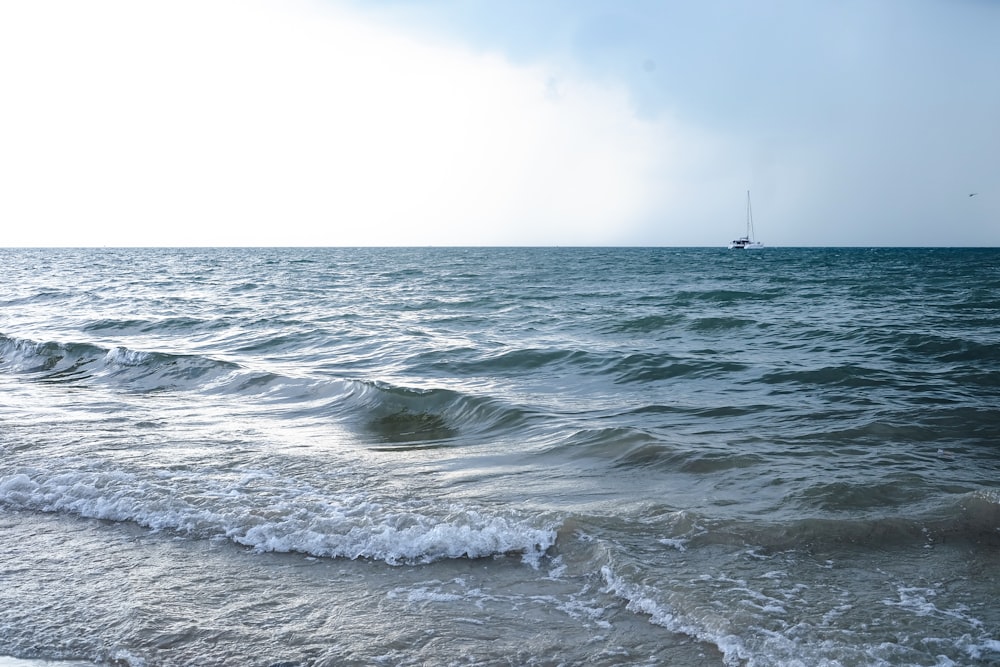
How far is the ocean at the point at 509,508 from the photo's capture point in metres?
3.54

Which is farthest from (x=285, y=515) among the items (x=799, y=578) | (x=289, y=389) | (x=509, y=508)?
(x=289, y=389)

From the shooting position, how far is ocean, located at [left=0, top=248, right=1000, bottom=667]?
3.54 m

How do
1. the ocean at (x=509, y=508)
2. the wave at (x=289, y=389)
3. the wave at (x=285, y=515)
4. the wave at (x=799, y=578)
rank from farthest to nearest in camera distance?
the wave at (x=289, y=389) → the wave at (x=285, y=515) → the ocean at (x=509, y=508) → the wave at (x=799, y=578)

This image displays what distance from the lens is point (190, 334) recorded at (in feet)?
58.0

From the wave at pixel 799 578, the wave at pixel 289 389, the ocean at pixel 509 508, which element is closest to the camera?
the wave at pixel 799 578

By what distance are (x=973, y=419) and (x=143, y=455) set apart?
29.6 feet

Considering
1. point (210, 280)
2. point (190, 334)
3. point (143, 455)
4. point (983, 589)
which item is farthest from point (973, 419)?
point (210, 280)

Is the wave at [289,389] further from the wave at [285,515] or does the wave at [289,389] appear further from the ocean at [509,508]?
the wave at [285,515]

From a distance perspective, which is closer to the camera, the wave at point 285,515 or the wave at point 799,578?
the wave at point 799,578

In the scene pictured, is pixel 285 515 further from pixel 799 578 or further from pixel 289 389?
pixel 289 389

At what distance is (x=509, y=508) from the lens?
17.4 ft

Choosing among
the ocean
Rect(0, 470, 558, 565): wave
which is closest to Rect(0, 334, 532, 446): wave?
the ocean

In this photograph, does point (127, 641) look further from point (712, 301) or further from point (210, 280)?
point (210, 280)

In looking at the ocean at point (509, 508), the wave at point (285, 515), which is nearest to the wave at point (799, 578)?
the ocean at point (509, 508)
